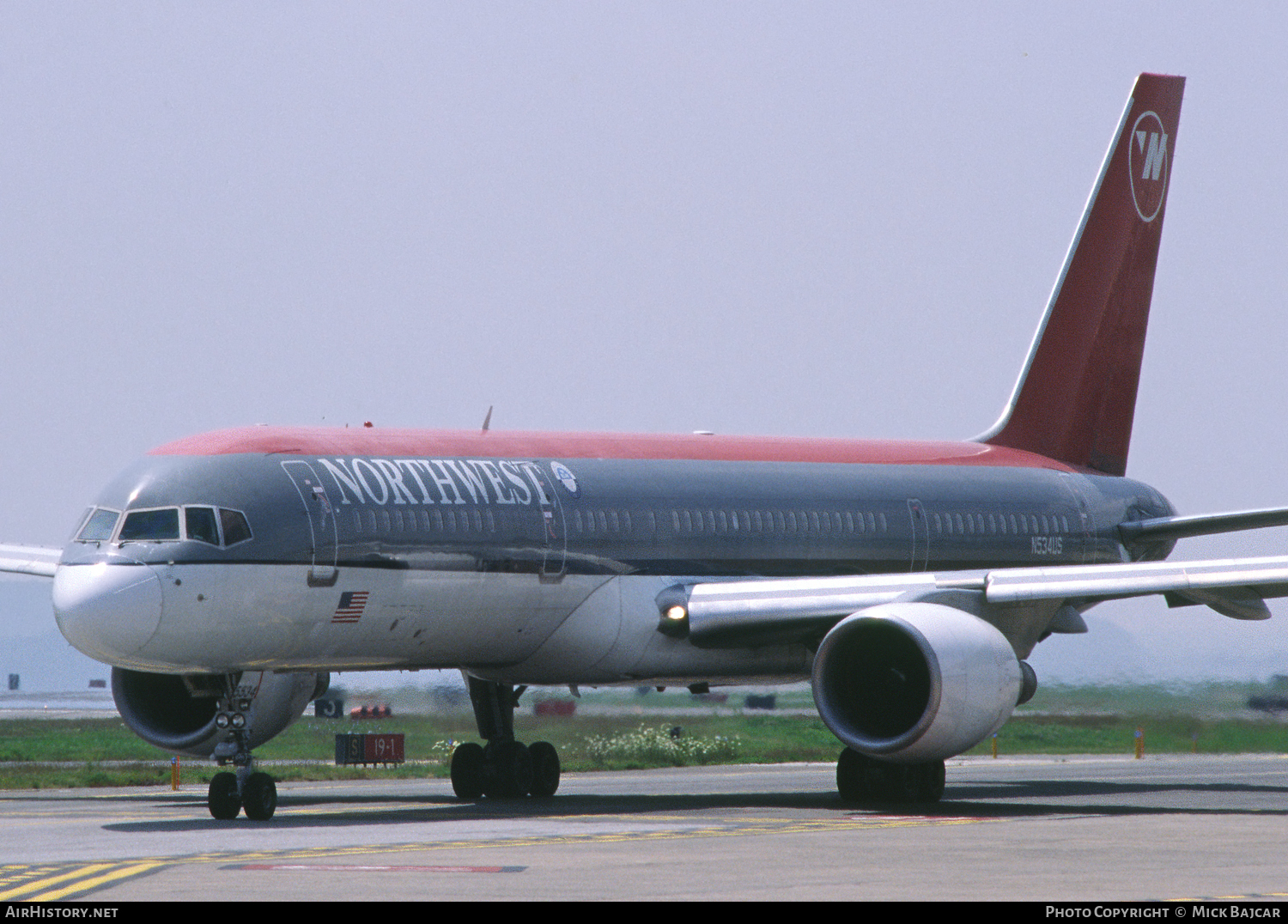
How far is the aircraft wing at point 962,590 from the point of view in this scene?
76.2 feet

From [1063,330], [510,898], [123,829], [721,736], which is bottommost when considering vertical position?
[721,736]

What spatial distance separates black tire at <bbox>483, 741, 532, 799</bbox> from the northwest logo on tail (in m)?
15.8

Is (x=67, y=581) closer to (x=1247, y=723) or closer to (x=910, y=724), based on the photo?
(x=910, y=724)

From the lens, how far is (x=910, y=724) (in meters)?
24.9

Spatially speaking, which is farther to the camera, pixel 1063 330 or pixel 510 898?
pixel 1063 330

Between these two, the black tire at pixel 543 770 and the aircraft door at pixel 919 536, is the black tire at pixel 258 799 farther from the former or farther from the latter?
the aircraft door at pixel 919 536

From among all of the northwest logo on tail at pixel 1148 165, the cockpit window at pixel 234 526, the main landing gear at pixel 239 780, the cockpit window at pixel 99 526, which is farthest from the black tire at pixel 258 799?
the northwest logo on tail at pixel 1148 165

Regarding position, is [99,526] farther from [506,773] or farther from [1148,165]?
[1148,165]

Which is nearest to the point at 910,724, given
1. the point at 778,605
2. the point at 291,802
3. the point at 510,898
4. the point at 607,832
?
the point at 778,605

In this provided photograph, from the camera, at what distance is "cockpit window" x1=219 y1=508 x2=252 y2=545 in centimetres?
2184

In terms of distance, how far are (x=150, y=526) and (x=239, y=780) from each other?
2886 mm

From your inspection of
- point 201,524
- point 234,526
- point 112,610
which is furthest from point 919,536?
point 112,610

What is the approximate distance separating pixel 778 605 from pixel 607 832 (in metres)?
5.96

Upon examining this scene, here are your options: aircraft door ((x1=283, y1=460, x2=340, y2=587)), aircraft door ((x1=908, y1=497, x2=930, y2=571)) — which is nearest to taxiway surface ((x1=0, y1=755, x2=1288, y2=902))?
aircraft door ((x1=283, y1=460, x2=340, y2=587))
